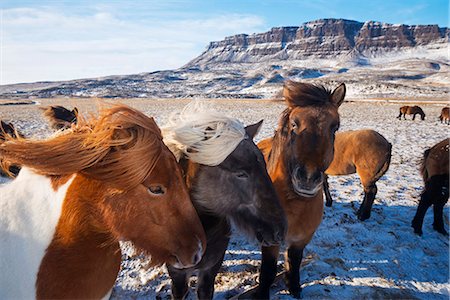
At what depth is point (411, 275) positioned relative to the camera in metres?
4.12

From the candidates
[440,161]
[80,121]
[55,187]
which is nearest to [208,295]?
[55,187]

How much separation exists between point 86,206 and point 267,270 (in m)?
2.45

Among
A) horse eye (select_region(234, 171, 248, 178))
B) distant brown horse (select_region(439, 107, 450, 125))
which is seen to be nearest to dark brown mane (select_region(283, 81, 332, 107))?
horse eye (select_region(234, 171, 248, 178))

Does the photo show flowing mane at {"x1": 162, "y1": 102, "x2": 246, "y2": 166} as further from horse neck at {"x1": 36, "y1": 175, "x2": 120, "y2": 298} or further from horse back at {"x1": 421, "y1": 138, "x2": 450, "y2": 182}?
horse back at {"x1": 421, "y1": 138, "x2": 450, "y2": 182}

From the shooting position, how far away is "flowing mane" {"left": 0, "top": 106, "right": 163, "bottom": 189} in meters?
1.58

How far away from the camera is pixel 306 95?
3189 millimetres

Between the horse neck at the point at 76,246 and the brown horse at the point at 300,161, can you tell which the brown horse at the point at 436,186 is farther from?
the horse neck at the point at 76,246

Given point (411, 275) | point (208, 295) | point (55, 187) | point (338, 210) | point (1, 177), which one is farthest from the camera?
point (338, 210)

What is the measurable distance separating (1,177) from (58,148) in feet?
9.76

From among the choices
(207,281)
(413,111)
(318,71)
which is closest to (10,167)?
(207,281)

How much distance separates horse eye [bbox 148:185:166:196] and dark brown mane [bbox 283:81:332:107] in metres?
2.06

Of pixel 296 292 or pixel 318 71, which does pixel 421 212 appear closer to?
pixel 296 292

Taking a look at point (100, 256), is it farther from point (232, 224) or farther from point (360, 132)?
point (360, 132)

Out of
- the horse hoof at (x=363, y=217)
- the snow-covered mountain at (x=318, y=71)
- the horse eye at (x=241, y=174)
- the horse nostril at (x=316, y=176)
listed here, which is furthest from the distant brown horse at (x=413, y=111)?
the snow-covered mountain at (x=318, y=71)
